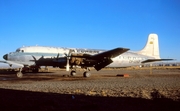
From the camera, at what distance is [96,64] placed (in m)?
25.7

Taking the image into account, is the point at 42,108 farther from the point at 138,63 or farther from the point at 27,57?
the point at 138,63

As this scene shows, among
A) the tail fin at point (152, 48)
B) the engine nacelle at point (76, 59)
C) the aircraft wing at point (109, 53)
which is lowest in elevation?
the engine nacelle at point (76, 59)

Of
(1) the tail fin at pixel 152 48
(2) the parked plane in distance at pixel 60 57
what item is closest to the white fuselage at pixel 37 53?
(2) the parked plane in distance at pixel 60 57

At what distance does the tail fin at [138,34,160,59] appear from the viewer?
32.8m

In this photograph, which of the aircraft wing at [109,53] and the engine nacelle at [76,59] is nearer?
the aircraft wing at [109,53]

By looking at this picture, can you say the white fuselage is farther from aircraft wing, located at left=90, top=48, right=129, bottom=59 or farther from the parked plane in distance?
aircraft wing, located at left=90, top=48, right=129, bottom=59

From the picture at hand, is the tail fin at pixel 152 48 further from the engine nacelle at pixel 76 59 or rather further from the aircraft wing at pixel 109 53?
the engine nacelle at pixel 76 59

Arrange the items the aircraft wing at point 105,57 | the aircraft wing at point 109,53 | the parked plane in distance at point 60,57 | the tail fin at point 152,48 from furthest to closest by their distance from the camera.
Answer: the tail fin at point 152,48, the parked plane in distance at point 60,57, the aircraft wing at point 105,57, the aircraft wing at point 109,53

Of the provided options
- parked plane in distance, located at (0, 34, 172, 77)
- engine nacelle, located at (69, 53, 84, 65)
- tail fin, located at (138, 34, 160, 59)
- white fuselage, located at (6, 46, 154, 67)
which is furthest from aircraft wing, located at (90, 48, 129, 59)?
tail fin, located at (138, 34, 160, 59)

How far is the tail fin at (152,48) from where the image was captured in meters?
32.8

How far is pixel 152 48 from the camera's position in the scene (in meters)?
32.9

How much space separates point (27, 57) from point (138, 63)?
16.5 metres

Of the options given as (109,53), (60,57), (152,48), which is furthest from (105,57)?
(152,48)

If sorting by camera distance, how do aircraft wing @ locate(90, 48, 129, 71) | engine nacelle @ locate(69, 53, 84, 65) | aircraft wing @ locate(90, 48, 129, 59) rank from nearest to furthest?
aircraft wing @ locate(90, 48, 129, 59)
aircraft wing @ locate(90, 48, 129, 71)
engine nacelle @ locate(69, 53, 84, 65)
